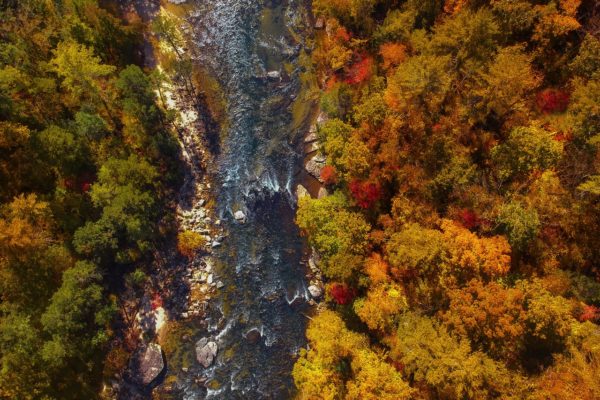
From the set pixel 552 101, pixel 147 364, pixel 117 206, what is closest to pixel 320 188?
pixel 117 206

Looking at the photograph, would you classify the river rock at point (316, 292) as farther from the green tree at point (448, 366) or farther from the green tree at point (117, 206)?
the green tree at point (117, 206)

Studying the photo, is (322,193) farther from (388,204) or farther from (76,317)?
(76,317)

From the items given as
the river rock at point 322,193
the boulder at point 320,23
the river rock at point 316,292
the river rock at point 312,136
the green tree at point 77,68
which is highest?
the green tree at point 77,68

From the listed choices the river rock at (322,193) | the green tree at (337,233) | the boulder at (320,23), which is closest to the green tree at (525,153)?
the green tree at (337,233)

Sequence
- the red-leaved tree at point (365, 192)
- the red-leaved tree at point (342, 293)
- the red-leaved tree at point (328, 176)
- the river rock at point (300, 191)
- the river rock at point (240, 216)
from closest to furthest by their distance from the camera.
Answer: the red-leaved tree at point (365, 192) < the red-leaved tree at point (342, 293) < the red-leaved tree at point (328, 176) < the river rock at point (300, 191) < the river rock at point (240, 216)

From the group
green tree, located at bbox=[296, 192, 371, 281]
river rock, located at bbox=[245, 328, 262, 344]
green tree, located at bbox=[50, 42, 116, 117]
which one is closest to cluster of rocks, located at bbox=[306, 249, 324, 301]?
green tree, located at bbox=[296, 192, 371, 281]

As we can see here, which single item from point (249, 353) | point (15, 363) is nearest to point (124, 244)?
point (15, 363)
